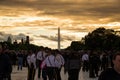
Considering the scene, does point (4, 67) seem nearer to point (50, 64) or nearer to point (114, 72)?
point (114, 72)

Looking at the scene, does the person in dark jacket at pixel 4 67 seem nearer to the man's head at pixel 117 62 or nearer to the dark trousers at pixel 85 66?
the man's head at pixel 117 62

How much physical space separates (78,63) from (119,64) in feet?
41.3

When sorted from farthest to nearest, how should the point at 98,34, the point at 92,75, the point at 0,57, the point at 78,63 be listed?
the point at 98,34
the point at 92,75
the point at 78,63
the point at 0,57

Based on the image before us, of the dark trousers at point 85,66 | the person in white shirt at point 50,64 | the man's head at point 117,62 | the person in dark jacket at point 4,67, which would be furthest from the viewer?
the dark trousers at point 85,66

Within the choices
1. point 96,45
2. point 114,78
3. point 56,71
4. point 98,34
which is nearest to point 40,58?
point 56,71

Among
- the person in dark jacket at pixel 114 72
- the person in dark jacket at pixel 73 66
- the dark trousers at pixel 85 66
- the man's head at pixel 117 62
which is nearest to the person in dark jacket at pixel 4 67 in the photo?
the person in dark jacket at pixel 114 72

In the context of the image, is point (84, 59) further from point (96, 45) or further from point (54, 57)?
point (96, 45)

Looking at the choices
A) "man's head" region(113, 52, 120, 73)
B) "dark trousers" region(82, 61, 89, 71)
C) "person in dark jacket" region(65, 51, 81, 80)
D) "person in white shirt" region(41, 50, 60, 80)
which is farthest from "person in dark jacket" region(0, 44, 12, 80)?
"dark trousers" region(82, 61, 89, 71)

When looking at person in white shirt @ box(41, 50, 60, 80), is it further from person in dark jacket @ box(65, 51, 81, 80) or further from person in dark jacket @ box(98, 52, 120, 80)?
person in dark jacket @ box(98, 52, 120, 80)

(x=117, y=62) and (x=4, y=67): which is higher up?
(x=117, y=62)

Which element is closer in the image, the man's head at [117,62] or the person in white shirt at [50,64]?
the man's head at [117,62]

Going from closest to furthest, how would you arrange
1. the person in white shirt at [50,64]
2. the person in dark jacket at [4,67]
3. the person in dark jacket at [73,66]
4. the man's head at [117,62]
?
the man's head at [117,62] → the person in dark jacket at [4,67] → the person in dark jacket at [73,66] → the person in white shirt at [50,64]

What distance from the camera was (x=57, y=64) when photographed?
894 inches

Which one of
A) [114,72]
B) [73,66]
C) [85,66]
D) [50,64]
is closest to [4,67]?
[114,72]
